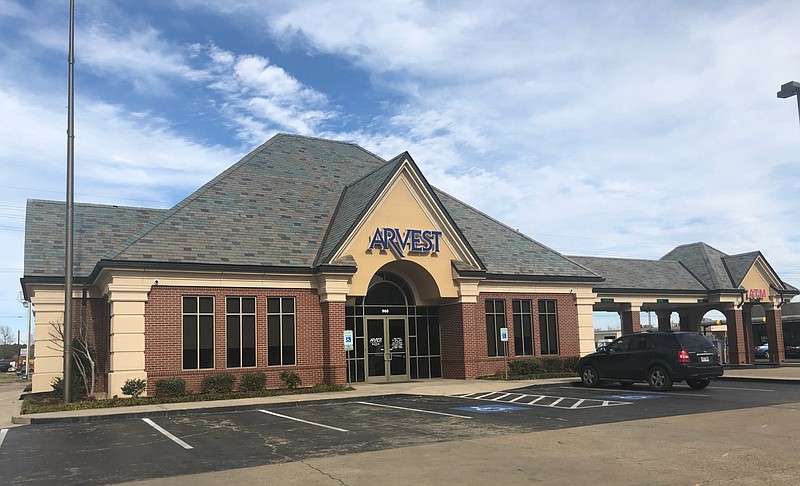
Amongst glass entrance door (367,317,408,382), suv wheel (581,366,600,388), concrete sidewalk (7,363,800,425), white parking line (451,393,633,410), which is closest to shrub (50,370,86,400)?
concrete sidewalk (7,363,800,425)

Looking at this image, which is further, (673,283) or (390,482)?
(673,283)

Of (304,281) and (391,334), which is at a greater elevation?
(304,281)

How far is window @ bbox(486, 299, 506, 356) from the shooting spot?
86.8 feet

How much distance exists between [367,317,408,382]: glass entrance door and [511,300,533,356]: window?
462 centimetres

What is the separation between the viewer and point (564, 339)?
92.1 feet

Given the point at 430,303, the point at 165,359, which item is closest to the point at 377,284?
the point at 430,303

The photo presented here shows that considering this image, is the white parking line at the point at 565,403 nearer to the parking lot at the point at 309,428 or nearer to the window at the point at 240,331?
the parking lot at the point at 309,428

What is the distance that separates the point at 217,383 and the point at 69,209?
6.53 metres

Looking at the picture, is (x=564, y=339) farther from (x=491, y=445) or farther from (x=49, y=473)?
(x=49, y=473)

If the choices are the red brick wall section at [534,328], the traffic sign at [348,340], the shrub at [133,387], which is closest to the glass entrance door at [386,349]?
the red brick wall section at [534,328]

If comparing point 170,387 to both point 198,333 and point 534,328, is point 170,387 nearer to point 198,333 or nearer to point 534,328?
point 198,333

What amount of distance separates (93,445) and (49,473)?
2577 mm

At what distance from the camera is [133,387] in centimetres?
1947

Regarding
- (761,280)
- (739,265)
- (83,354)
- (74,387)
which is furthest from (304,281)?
(761,280)
